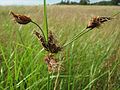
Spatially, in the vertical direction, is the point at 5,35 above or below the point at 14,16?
below

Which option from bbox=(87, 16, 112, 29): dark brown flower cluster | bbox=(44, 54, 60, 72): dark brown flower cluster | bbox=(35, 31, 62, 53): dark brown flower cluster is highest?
bbox=(87, 16, 112, 29): dark brown flower cluster

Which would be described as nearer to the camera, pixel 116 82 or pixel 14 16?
pixel 14 16

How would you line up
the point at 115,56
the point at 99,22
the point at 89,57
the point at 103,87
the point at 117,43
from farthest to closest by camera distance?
the point at 117,43, the point at 115,56, the point at 89,57, the point at 103,87, the point at 99,22

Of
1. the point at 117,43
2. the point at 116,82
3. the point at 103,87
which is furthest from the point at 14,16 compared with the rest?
the point at 117,43

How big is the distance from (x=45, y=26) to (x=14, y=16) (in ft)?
0.16

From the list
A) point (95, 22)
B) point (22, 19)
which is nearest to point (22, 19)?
point (22, 19)

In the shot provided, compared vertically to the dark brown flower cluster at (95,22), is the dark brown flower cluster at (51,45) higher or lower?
lower

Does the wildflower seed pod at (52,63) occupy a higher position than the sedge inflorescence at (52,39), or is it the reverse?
the sedge inflorescence at (52,39)

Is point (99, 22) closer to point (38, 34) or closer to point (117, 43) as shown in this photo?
point (38, 34)

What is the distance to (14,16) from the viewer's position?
485mm

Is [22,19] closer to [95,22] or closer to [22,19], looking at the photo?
[22,19]

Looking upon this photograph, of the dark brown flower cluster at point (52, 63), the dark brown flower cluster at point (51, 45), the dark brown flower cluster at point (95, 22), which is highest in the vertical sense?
the dark brown flower cluster at point (95, 22)

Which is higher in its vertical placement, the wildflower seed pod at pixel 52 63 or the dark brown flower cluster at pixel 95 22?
the dark brown flower cluster at pixel 95 22

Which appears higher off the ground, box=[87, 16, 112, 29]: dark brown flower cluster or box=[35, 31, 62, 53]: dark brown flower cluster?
box=[87, 16, 112, 29]: dark brown flower cluster
